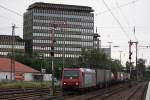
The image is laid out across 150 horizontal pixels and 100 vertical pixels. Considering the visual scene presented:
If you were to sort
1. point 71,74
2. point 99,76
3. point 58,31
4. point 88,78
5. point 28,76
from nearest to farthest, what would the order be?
point 71,74 → point 88,78 → point 99,76 → point 28,76 → point 58,31

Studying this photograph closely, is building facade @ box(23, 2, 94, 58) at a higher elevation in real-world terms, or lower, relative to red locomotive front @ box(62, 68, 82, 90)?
higher

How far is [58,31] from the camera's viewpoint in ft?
560

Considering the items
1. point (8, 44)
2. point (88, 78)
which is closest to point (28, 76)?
point (88, 78)

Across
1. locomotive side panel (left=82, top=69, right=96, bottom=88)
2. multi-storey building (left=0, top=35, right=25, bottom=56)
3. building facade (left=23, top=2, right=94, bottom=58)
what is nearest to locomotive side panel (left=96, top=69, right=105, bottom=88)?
locomotive side panel (left=82, top=69, right=96, bottom=88)

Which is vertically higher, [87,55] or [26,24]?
[26,24]

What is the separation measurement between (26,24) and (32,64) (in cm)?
4443

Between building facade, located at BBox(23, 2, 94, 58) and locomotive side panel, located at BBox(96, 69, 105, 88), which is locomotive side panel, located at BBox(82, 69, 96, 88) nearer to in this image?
locomotive side panel, located at BBox(96, 69, 105, 88)

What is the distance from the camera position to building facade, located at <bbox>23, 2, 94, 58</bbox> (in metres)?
176

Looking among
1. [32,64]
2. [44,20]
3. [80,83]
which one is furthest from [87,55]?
[80,83]

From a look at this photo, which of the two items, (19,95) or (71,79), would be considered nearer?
(19,95)

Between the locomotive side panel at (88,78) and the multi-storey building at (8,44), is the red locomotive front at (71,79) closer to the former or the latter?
the locomotive side panel at (88,78)

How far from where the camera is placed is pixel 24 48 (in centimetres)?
18600

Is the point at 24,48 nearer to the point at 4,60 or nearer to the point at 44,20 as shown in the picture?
the point at 44,20

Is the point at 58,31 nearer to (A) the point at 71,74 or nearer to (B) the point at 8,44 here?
(B) the point at 8,44
